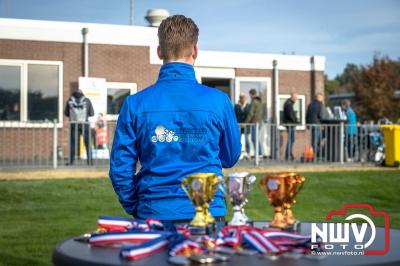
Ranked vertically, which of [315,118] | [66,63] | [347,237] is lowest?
[347,237]

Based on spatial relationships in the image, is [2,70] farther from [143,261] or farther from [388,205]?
[143,261]

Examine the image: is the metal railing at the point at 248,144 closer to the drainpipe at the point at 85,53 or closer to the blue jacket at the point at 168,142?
the drainpipe at the point at 85,53

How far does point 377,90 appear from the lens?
161ft

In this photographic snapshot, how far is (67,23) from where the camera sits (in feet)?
65.8

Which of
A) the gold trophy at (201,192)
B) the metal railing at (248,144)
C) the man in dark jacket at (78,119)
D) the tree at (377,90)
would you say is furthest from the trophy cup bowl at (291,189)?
the tree at (377,90)

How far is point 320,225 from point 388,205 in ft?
32.7

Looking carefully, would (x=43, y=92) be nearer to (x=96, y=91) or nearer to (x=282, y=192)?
(x=96, y=91)

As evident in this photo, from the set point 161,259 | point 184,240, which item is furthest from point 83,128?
→ point 161,259

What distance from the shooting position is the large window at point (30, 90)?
1962 cm

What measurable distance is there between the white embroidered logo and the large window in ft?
55.8

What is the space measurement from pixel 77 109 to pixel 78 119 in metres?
0.26

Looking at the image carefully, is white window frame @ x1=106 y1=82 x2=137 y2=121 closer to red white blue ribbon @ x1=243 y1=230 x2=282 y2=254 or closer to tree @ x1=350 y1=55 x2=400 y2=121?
red white blue ribbon @ x1=243 y1=230 x2=282 y2=254

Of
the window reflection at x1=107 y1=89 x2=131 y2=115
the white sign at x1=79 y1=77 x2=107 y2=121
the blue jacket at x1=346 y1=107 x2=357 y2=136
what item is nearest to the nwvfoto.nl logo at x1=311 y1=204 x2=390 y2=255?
the blue jacket at x1=346 y1=107 x2=357 y2=136

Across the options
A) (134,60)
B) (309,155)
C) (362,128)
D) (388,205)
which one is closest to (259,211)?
(388,205)
